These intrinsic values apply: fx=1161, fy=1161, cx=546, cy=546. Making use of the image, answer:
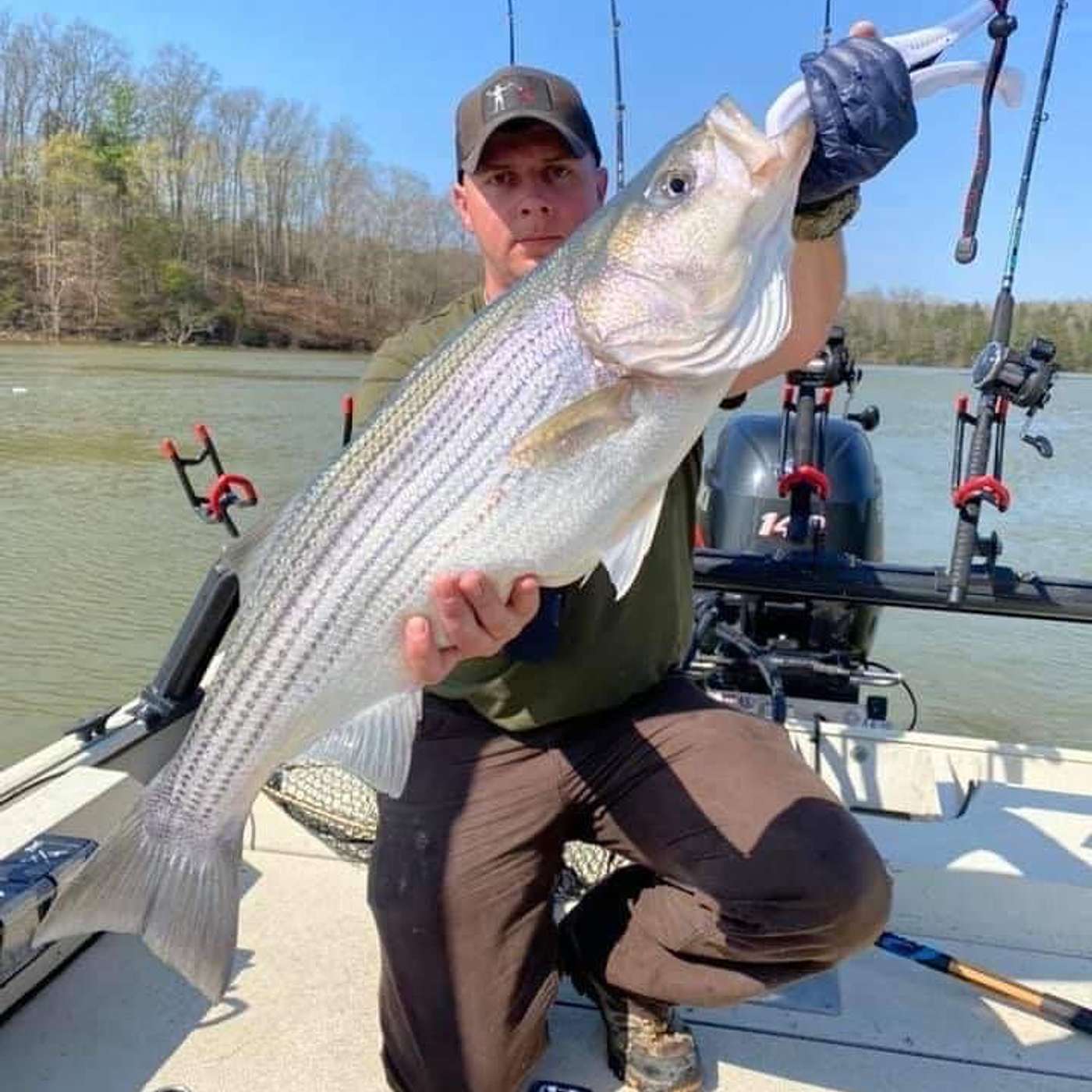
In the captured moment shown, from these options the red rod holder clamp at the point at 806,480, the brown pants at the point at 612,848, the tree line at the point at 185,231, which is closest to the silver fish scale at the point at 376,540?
the brown pants at the point at 612,848

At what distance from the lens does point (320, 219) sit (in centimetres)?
7638

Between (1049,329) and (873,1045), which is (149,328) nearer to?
(1049,329)

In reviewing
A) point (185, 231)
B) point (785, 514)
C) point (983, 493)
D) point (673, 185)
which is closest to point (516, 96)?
point (673, 185)

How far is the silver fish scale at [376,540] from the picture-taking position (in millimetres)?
2127

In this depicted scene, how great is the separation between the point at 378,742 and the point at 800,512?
9.21ft

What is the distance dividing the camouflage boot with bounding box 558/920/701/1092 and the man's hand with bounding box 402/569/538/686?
105 centimetres

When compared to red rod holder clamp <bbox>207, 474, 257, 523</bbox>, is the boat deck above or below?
below

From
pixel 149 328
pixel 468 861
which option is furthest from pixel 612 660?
pixel 149 328

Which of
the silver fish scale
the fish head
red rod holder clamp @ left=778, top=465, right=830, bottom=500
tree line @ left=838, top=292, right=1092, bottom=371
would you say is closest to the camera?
the fish head

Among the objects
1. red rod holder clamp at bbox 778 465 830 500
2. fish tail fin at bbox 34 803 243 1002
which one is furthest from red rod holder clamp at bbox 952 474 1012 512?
fish tail fin at bbox 34 803 243 1002

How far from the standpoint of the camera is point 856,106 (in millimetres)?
2066

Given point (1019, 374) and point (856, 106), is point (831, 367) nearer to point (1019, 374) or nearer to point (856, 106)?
point (1019, 374)

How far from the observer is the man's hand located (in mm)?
2199

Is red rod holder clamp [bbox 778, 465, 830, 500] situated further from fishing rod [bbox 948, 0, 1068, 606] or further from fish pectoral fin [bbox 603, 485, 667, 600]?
fish pectoral fin [bbox 603, 485, 667, 600]
